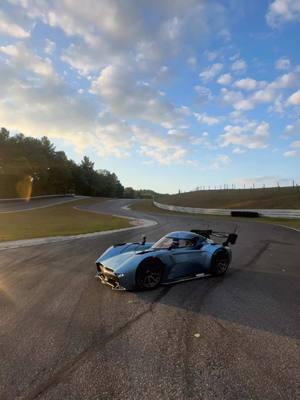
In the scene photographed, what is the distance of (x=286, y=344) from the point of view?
16.2 feet

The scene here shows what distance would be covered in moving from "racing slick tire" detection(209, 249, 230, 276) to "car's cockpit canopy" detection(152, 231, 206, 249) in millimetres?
632

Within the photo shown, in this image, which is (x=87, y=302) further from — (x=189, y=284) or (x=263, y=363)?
(x=263, y=363)

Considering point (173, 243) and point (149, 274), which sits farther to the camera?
point (173, 243)

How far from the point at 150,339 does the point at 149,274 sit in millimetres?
2959

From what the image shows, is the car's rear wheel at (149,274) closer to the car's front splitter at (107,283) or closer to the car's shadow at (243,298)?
the car's shadow at (243,298)

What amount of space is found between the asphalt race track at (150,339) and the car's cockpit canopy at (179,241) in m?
0.98

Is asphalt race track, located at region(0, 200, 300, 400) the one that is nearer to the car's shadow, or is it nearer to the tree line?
the car's shadow

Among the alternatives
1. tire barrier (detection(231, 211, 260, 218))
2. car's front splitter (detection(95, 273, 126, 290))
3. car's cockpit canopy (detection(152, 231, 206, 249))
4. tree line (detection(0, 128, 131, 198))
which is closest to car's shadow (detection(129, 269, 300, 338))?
car's front splitter (detection(95, 273, 126, 290))

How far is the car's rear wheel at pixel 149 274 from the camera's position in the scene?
25.7 ft

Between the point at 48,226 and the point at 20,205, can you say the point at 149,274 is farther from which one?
the point at 20,205

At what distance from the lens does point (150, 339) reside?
5.07 meters

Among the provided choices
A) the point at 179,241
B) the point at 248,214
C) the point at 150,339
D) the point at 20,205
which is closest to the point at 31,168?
the point at 20,205

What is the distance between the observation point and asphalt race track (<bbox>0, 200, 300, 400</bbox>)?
150 inches

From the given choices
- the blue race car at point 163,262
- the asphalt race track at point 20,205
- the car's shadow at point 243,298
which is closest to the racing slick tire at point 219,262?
the blue race car at point 163,262
